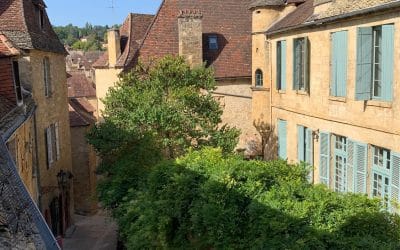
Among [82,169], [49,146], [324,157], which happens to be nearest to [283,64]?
[324,157]

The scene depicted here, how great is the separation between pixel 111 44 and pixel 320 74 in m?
11.9

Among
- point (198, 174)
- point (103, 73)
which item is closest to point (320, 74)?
point (198, 174)

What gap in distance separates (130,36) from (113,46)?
1.20m

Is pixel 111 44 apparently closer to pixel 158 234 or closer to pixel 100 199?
pixel 100 199

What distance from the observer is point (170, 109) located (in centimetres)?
1636

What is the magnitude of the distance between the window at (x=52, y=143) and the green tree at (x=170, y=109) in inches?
101

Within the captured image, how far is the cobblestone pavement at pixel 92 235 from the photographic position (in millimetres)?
18953

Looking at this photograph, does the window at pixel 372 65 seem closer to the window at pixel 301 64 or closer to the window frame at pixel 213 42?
the window at pixel 301 64

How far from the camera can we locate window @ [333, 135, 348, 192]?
14.1 meters

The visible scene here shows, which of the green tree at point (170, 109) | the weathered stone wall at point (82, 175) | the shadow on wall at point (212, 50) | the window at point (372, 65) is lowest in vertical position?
the weathered stone wall at point (82, 175)

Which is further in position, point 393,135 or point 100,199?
point 100,199

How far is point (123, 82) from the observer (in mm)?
17812

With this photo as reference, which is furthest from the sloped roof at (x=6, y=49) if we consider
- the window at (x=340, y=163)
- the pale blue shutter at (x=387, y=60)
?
the window at (x=340, y=163)

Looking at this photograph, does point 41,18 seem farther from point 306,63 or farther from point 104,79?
point 306,63
